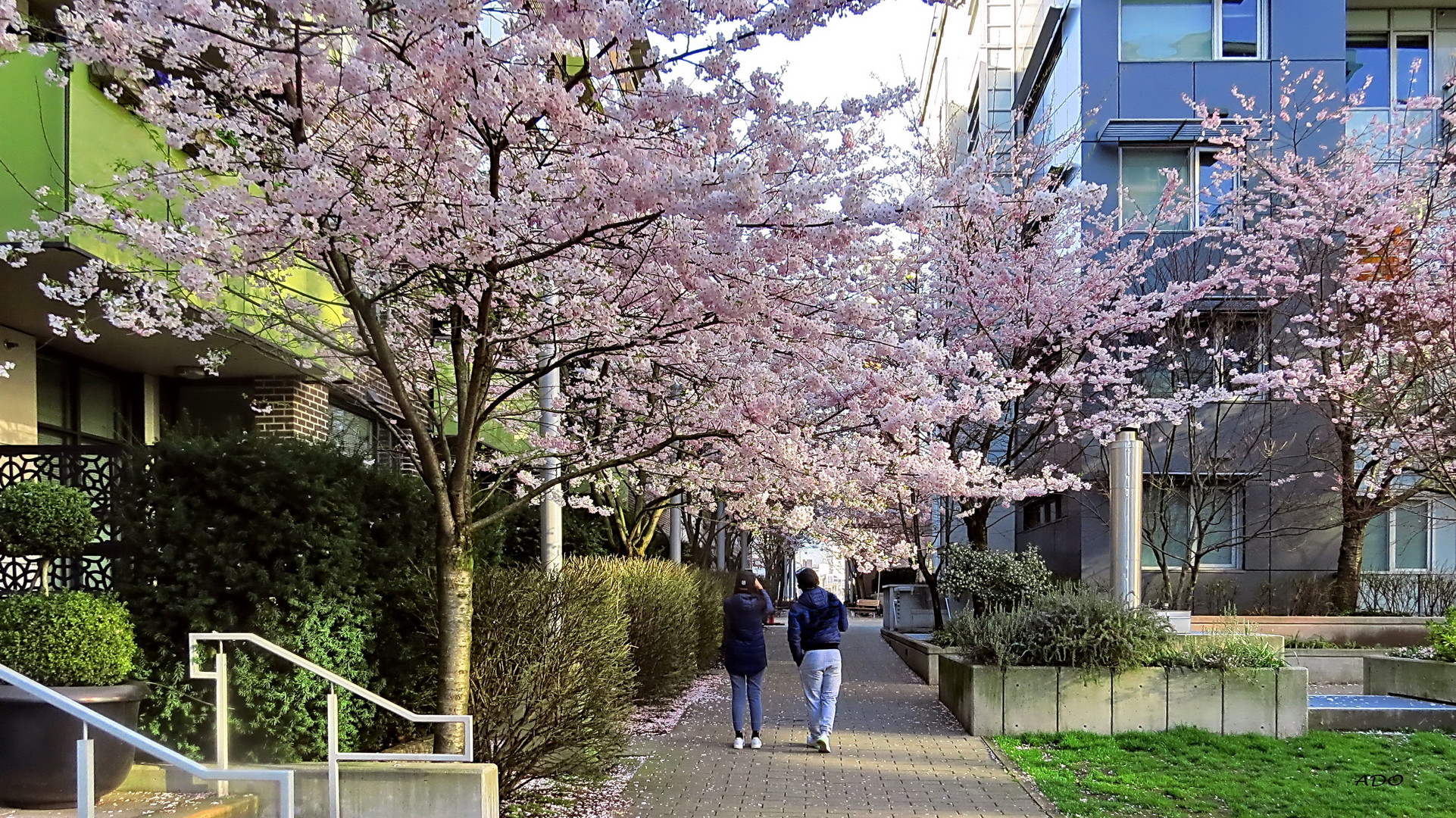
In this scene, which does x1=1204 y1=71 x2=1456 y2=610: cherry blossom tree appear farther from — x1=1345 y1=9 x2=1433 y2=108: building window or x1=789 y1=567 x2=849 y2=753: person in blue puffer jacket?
x1=789 y1=567 x2=849 y2=753: person in blue puffer jacket

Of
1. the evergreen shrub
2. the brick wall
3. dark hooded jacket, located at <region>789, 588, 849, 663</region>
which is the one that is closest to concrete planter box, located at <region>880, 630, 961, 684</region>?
the evergreen shrub

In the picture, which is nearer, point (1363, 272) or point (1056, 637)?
point (1056, 637)

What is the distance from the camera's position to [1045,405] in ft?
59.5

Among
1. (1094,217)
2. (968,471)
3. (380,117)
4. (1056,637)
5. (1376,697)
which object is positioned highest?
(1094,217)

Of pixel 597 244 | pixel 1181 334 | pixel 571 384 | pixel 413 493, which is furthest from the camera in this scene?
pixel 1181 334

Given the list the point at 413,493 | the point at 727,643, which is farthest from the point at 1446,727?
the point at 413,493

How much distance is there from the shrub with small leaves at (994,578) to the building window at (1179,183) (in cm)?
783

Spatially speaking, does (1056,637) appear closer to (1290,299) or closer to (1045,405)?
(1045,405)

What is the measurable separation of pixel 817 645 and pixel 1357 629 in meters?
11.6

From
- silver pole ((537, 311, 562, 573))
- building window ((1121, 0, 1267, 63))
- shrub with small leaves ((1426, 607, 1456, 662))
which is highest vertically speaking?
building window ((1121, 0, 1267, 63))

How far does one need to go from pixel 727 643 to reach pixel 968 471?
138 inches

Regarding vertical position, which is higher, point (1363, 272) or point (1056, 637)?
point (1363, 272)

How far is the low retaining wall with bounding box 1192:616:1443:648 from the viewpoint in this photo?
18.1m

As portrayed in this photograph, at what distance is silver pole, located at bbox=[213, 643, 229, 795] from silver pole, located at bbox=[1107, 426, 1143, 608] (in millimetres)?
9916
